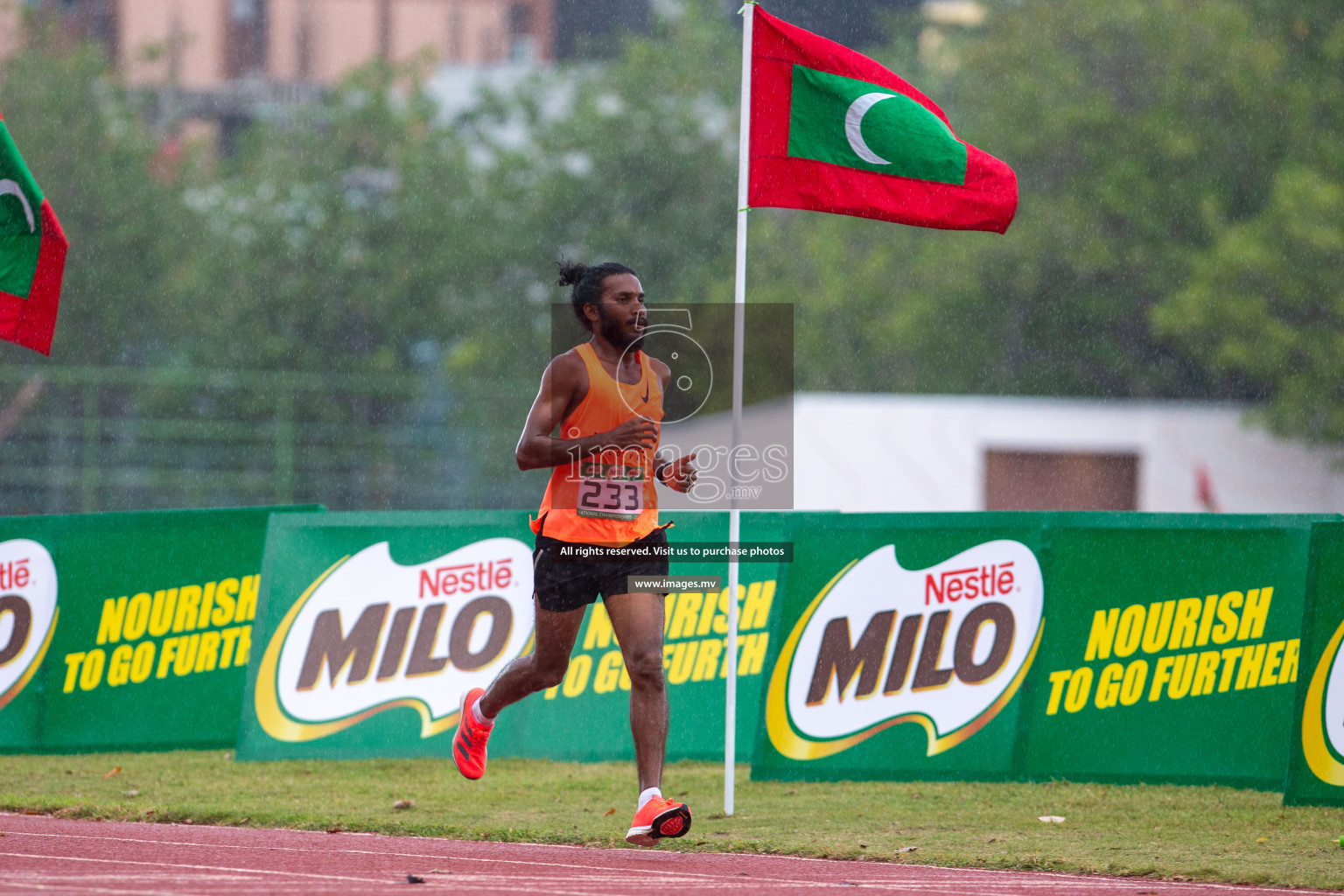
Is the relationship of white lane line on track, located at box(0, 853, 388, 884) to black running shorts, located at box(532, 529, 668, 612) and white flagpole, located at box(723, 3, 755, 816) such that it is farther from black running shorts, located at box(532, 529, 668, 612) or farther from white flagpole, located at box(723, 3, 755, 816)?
white flagpole, located at box(723, 3, 755, 816)

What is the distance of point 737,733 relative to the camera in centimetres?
912

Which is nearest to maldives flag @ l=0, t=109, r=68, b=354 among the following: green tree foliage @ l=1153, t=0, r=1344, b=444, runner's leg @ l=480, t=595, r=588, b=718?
runner's leg @ l=480, t=595, r=588, b=718

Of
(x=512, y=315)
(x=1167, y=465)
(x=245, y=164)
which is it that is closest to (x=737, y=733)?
(x=1167, y=465)

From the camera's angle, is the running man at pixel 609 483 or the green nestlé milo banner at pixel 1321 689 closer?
the running man at pixel 609 483

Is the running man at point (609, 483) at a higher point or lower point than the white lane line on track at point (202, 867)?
higher

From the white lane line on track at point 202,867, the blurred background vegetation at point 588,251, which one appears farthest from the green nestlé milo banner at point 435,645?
the blurred background vegetation at point 588,251

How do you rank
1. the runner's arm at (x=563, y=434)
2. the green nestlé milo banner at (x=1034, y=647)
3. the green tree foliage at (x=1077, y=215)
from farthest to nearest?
the green tree foliage at (x=1077, y=215)
the green nestlé milo banner at (x=1034, y=647)
the runner's arm at (x=563, y=434)

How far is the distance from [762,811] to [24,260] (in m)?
4.65

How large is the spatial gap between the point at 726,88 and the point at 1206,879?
112ft

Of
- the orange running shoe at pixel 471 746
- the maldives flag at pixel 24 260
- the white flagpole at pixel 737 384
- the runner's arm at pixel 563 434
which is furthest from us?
the maldives flag at pixel 24 260

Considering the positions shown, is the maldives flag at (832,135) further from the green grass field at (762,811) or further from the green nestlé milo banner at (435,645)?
the green grass field at (762,811)

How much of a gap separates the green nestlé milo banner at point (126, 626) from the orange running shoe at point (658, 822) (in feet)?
13.6

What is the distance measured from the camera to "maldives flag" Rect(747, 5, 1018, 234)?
25.8ft

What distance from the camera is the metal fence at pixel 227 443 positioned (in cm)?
2775
